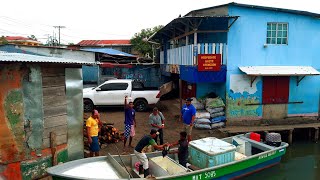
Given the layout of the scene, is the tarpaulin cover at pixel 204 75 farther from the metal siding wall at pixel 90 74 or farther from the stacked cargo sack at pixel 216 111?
the metal siding wall at pixel 90 74

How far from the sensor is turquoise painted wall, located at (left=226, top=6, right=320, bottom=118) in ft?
43.7

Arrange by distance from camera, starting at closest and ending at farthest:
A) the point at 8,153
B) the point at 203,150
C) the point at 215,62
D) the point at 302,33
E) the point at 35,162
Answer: the point at 8,153, the point at 35,162, the point at 203,150, the point at 215,62, the point at 302,33

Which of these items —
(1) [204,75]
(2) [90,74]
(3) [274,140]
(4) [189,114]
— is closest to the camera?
(4) [189,114]

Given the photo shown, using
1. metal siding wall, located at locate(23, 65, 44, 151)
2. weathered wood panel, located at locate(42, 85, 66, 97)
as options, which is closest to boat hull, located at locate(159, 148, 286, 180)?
metal siding wall, located at locate(23, 65, 44, 151)

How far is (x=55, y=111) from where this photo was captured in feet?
25.7

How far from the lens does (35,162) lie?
24.3ft

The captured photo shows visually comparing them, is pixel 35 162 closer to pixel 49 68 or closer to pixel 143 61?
pixel 49 68

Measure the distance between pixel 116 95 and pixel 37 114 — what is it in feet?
27.4

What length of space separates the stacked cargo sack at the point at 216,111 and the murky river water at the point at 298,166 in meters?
2.99

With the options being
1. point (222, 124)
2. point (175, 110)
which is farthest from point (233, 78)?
point (175, 110)

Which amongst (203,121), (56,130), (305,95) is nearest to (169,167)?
(56,130)

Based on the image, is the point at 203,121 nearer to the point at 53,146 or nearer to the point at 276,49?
the point at 276,49

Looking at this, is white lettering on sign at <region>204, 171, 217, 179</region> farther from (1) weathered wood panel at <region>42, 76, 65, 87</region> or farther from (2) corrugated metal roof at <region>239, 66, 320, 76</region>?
(2) corrugated metal roof at <region>239, 66, 320, 76</region>

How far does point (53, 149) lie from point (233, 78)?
8624 millimetres
